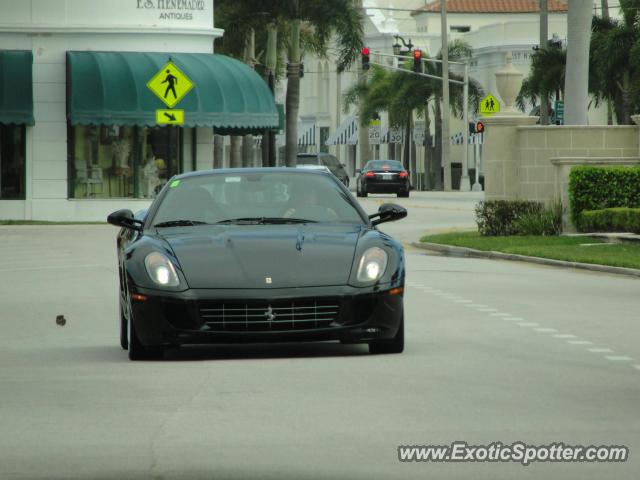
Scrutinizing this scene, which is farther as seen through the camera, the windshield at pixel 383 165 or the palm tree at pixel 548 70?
the palm tree at pixel 548 70

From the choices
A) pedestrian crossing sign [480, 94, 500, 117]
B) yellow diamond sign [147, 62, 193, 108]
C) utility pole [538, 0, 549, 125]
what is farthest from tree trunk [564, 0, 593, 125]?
pedestrian crossing sign [480, 94, 500, 117]

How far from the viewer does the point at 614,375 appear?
428 inches

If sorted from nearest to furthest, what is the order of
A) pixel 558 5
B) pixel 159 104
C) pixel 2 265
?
1. pixel 2 265
2. pixel 159 104
3. pixel 558 5

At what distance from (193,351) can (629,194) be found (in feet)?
63.5

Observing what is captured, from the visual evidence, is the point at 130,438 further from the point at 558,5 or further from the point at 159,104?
the point at 558,5

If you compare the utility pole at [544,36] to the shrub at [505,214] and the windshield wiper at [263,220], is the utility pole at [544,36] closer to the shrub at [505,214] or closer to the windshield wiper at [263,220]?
the shrub at [505,214]

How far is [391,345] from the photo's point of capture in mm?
A: 11938

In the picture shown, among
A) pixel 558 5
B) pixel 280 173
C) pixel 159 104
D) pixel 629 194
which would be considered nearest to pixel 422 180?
pixel 558 5

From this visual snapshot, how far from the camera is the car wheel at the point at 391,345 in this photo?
11.9 meters

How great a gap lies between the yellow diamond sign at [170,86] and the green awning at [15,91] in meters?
7.58

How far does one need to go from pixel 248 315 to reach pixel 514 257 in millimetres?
14832

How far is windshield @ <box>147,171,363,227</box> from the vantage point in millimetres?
12688

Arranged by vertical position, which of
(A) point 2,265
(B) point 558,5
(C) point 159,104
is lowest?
(A) point 2,265

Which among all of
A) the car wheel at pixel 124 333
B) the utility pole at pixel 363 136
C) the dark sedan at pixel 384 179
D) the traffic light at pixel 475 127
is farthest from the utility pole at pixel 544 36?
the car wheel at pixel 124 333
